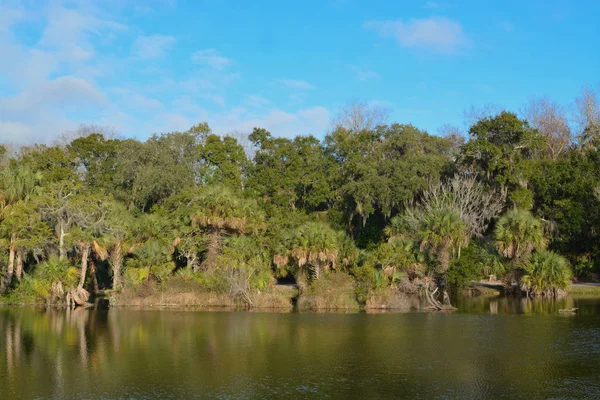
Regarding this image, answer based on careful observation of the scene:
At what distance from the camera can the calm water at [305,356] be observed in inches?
708

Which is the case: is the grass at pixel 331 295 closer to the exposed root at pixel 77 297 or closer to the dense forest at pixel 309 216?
the dense forest at pixel 309 216

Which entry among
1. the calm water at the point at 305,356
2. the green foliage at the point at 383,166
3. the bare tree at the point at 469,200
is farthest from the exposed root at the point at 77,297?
the bare tree at the point at 469,200

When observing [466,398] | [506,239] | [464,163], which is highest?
[464,163]

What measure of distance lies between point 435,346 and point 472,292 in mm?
22300

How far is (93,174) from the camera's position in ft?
190

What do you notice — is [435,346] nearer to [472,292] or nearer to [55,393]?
[55,393]

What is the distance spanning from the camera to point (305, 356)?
22766mm

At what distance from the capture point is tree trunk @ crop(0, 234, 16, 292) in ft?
135

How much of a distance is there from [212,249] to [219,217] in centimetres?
245

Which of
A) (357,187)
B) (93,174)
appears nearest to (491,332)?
(357,187)

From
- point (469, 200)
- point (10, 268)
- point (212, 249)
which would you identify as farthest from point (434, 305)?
point (10, 268)

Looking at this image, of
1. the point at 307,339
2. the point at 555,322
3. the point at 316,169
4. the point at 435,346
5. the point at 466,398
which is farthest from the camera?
the point at 316,169

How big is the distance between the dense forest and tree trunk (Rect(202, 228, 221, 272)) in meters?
0.11

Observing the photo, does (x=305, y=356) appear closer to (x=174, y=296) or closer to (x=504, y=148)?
(x=174, y=296)
